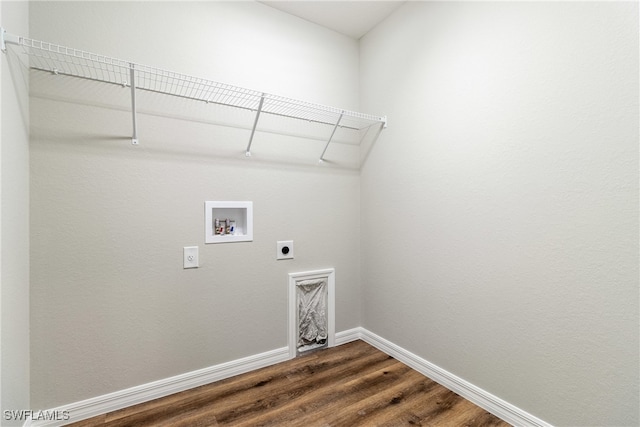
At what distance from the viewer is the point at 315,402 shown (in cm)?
158

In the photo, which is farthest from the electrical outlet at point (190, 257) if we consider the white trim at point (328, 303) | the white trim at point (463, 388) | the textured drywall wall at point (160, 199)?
the white trim at point (463, 388)

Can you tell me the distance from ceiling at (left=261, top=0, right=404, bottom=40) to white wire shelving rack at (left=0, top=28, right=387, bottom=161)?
71 cm

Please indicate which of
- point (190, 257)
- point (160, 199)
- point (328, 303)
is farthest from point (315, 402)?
point (160, 199)

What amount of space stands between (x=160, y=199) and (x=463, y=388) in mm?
2073

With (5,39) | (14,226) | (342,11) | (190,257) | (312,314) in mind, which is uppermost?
(342,11)

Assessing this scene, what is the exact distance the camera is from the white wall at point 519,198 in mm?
1113

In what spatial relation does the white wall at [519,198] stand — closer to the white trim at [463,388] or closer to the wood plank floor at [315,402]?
the white trim at [463,388]

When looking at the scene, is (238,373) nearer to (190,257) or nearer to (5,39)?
(190,257)

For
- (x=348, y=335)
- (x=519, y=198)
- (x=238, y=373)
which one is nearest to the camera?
(x=519, y=198)

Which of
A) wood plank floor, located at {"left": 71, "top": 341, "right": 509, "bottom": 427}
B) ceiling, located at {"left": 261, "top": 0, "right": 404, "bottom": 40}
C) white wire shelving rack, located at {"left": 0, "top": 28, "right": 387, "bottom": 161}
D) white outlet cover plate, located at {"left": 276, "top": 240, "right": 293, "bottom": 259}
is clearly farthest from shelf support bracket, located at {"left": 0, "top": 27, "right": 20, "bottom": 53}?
wood plank floor, located at {"left": 71, "top": 341, "right": 509, "bottom": 427}

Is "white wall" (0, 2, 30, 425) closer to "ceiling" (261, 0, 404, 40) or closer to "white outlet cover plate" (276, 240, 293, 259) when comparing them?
"white outlet cover plate" (276, 240, 293, 259)

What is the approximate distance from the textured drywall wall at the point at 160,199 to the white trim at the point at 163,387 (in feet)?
0.14

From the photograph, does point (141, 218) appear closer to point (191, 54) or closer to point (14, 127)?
point (14, 127)

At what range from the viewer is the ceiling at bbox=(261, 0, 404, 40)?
6.48 ft
